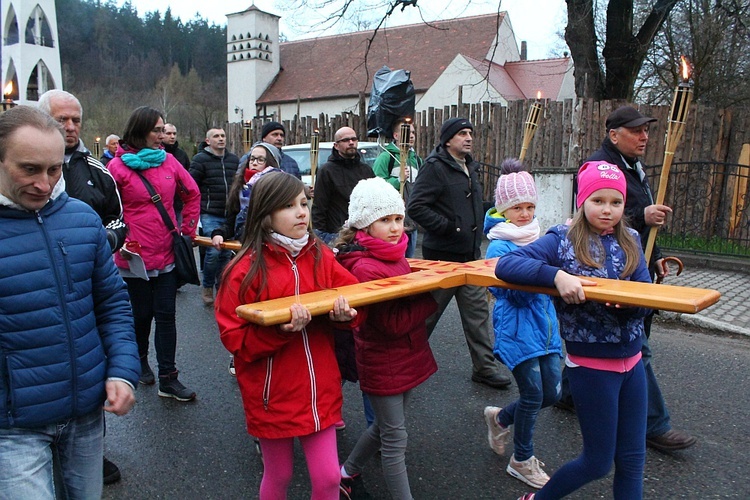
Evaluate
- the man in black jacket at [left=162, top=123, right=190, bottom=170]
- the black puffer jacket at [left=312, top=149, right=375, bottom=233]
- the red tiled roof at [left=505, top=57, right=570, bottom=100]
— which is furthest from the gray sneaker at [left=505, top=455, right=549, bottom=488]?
the red tiled roof at [left=505, top=57, right=570, bottom=100]

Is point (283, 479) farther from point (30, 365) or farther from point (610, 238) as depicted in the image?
point (610, 238)

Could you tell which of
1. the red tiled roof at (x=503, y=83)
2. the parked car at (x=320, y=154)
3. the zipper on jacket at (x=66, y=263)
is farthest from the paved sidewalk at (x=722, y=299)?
the red tiled roof at (x=503, y=83)

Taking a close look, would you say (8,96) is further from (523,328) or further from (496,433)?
(496,433)

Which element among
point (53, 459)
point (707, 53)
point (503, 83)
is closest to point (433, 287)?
point (53, 459)

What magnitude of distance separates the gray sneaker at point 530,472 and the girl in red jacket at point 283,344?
1.29m

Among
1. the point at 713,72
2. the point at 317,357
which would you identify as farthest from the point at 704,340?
the point at 713,72

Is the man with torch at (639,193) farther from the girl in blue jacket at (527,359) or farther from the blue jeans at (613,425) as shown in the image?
the blue jeans at (613,425)

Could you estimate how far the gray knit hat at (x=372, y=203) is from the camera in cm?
286

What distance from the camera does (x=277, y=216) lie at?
8.20 ft

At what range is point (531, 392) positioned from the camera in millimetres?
Result: 3205

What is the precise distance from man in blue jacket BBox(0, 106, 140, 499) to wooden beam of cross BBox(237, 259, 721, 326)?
51 centimetres

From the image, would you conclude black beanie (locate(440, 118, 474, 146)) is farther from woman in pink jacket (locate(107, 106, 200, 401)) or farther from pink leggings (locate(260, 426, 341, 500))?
pink leggings (locate(260, 426, 341, 500))

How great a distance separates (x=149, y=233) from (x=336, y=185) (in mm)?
1602

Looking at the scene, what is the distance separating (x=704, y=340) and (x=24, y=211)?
19.5ft
